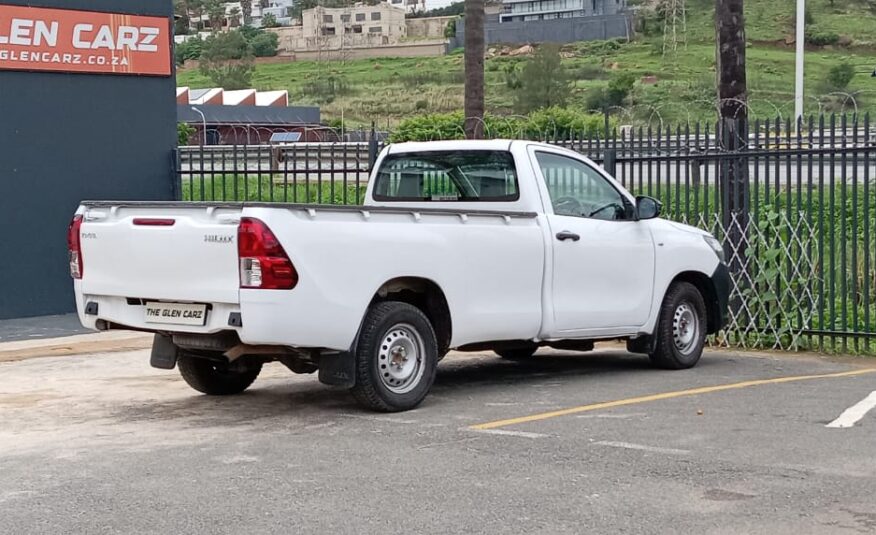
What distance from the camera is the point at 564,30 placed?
424 ft

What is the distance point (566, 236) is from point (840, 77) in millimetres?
71586

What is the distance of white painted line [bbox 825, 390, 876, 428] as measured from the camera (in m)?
8.69

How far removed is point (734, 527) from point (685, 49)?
332 feet

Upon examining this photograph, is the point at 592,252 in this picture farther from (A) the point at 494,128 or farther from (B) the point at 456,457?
(A) the point at 494,128

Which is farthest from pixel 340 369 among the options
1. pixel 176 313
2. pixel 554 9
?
pixel 554 9

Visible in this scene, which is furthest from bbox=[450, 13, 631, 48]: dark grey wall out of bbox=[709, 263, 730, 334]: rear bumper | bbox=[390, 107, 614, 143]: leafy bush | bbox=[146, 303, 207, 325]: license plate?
bbox=[146, 303, 207, 325]: license plate

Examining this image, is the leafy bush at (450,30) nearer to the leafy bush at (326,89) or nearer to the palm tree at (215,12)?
the palm tree at (215,12)

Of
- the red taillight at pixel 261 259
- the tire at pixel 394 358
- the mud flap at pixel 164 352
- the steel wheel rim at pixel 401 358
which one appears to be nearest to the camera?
the red taillight at pixel 261 259

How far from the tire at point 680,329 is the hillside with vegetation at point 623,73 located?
2057 inches

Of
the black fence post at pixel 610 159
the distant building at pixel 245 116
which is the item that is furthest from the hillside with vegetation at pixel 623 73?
the black fence post at pixel 610 159

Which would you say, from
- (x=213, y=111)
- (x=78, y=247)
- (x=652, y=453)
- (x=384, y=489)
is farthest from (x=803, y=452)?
(x=213, y=111)

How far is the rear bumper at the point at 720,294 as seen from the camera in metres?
12.1

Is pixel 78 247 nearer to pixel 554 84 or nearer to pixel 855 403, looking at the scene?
pixel 855 403

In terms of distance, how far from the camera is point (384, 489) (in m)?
6.99
